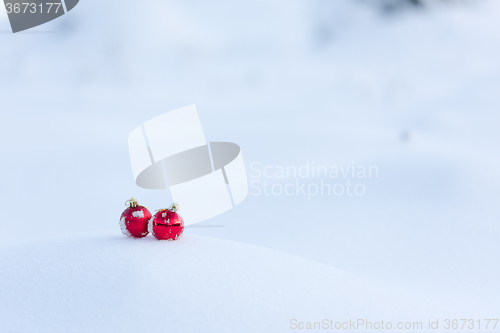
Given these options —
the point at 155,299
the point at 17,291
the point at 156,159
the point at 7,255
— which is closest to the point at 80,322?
the point at 155,299

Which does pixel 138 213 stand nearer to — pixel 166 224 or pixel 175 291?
pixel 166 224

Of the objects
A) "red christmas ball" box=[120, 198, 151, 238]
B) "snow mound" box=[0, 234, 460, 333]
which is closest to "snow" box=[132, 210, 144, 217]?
"red christmas ball" box=[120, 198, 151, 238]

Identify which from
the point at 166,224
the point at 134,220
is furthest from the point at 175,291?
the point at 134,220

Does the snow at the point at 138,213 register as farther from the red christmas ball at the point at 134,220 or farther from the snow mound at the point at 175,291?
the snow mound at the point at 175,291

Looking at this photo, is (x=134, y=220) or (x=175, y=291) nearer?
(x=175, y=291)

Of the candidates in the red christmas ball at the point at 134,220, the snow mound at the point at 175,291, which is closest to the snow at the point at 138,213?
the red christmas ball at the point at 134,220

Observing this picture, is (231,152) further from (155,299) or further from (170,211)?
(155,299)
